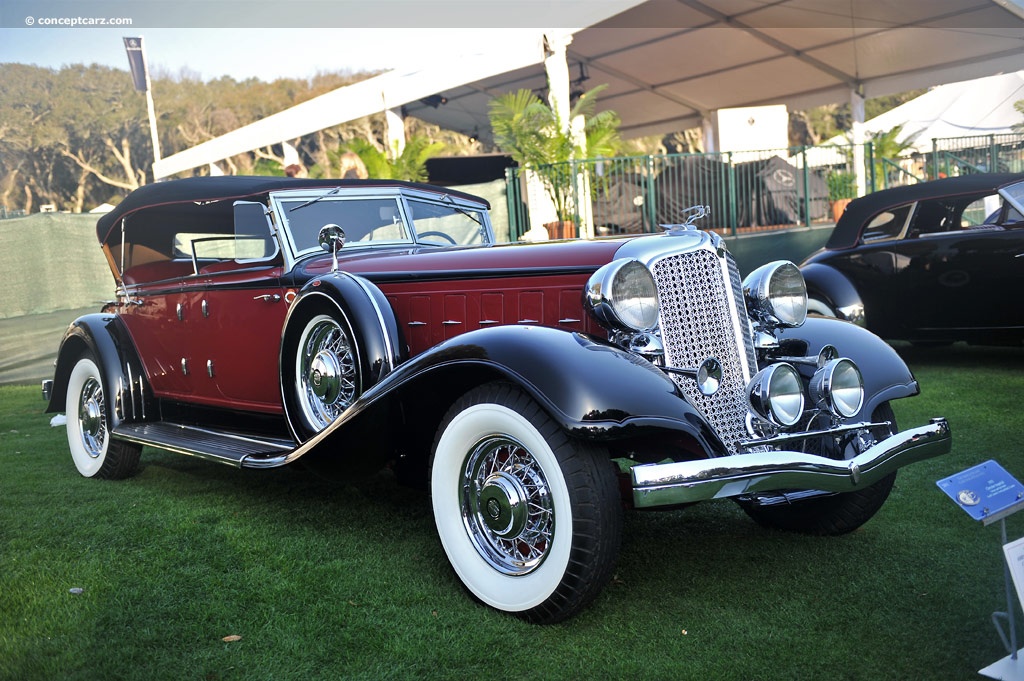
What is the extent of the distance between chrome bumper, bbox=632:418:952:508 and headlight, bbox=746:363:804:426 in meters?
0.31

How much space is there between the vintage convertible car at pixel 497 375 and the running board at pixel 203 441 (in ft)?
0.07

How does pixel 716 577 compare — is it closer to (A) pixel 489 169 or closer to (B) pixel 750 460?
(B) pixel 750 460

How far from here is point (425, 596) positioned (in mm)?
3078

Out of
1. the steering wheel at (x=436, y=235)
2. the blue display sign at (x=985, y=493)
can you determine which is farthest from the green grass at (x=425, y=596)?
the steering wheel at (x=436, y=235)

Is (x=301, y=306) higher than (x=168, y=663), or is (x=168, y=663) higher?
(x=301, y=306)

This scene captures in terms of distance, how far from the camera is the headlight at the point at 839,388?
321 centimetres

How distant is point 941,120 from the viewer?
19562 mm

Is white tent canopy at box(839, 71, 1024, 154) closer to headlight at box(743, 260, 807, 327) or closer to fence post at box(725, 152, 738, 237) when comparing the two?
fence post at box(725, 152, 738, 237)

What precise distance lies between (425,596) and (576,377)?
1.03m

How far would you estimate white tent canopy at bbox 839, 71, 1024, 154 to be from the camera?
62.9 feet

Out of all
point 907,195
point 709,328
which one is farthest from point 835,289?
point 709,328

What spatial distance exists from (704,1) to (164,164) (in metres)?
17.7

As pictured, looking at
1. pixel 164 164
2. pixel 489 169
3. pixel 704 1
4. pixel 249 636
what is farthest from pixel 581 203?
pixel 164 164

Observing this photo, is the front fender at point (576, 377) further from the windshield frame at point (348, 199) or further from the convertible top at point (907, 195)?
the convertible top at point (907, 195)
